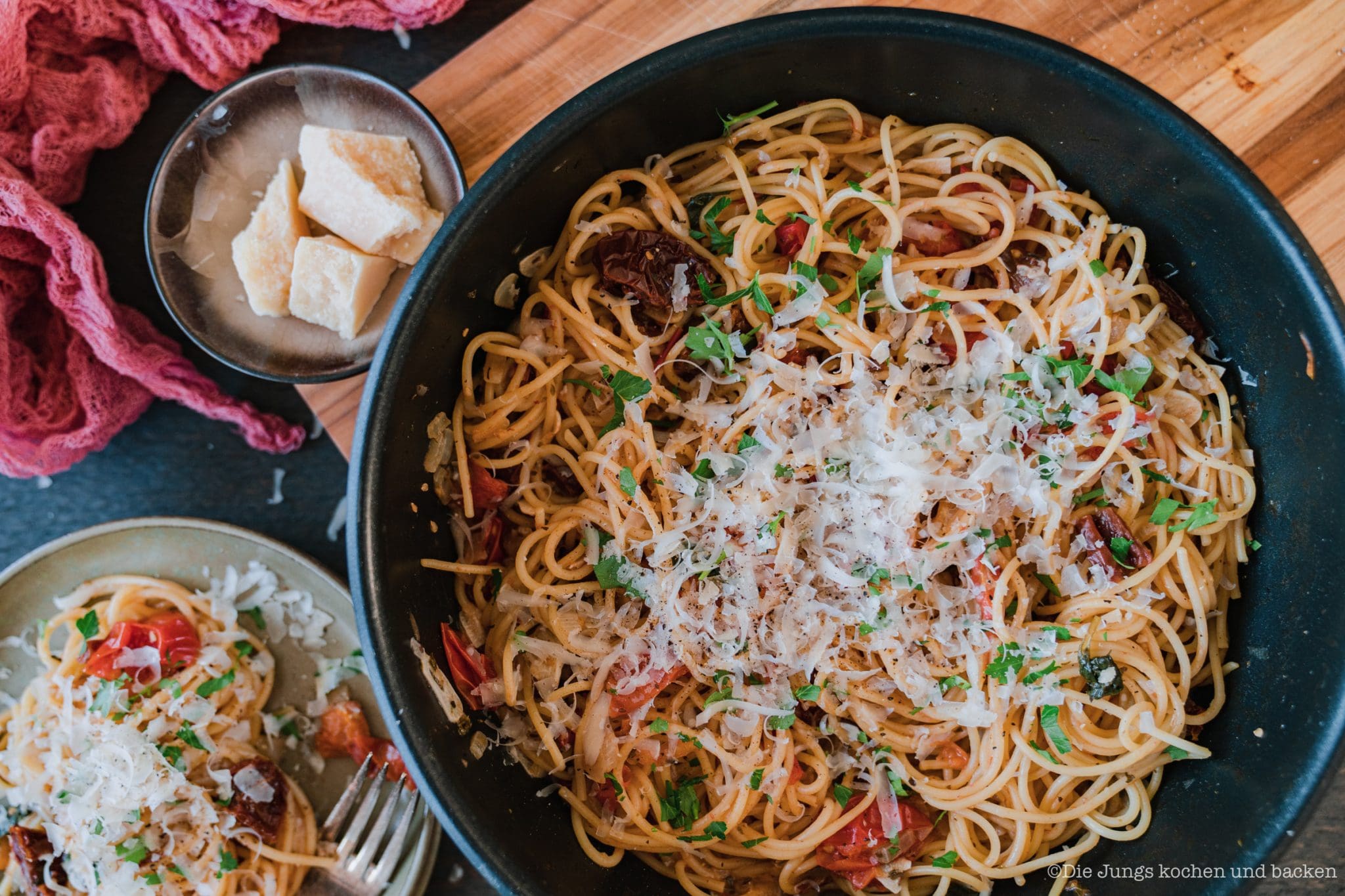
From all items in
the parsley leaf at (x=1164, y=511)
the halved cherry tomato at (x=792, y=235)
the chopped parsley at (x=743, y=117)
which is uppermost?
the chopped parsley at (x=743, y=117)

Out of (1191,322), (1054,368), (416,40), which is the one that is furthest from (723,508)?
(416,40)

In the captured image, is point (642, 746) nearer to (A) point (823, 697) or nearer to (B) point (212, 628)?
(A) point (823, 697)

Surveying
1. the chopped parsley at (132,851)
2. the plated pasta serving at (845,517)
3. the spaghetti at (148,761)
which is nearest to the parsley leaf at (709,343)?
the plated pasta serving at (845,517)

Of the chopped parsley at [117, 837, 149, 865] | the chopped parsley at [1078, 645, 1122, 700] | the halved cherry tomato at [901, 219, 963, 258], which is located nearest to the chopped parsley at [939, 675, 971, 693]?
the chopped parsley at [1078, 645, 1122, 700]

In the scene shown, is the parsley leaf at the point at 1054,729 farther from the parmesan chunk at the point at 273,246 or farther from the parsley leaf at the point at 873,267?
the parmesan chunk at the point at 273,246

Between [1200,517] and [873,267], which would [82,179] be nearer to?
[873,267]

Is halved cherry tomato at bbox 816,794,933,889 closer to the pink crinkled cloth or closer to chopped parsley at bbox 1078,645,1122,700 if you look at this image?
chopped parsley at bbox 1078,645,1122,700
